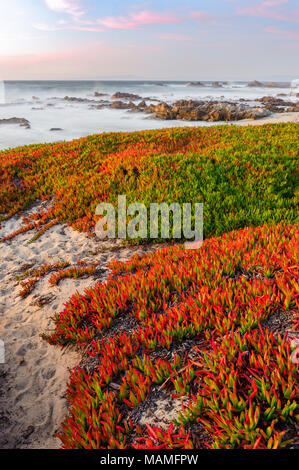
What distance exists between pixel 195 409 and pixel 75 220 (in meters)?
7.69

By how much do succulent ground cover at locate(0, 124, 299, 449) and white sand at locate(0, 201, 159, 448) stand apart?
0.31m

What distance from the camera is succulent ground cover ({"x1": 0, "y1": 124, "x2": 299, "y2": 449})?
2.53 m

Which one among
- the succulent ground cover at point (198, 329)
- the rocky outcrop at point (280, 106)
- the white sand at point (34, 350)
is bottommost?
the white sand at point (34, 350)

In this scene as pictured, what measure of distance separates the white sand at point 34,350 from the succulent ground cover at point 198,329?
0.31 meters

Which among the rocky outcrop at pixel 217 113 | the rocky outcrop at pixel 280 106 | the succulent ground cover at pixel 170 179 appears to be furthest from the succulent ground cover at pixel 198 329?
the rocky outcrop at pixel 280 106

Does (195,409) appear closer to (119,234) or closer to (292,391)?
(292,391)

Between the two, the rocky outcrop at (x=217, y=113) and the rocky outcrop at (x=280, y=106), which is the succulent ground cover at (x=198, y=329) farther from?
the rocky outcrop at (x=280, y=106)

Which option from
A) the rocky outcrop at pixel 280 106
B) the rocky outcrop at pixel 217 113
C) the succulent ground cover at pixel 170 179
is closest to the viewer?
the succulent ground cover at pixel 170 179

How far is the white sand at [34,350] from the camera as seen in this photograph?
357cm

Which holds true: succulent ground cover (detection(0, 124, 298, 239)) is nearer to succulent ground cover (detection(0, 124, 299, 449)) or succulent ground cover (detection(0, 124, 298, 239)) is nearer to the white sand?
succulent ground cover (detection(0, 124, 299, 449))

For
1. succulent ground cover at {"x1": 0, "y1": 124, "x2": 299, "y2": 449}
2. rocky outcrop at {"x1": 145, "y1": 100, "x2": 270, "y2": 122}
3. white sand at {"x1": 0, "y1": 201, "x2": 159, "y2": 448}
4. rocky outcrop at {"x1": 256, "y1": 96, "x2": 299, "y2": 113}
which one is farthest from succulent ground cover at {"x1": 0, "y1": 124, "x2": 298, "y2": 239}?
rocky outcrop at {"x1": 256, "y1": 96, "x2": 299, "y2": 113}

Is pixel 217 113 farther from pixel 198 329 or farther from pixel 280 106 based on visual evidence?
pixel 198 329

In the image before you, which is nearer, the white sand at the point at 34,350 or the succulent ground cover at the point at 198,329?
the succulent ground cover at the point at 198,329

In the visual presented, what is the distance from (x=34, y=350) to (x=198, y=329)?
299 centimetres
